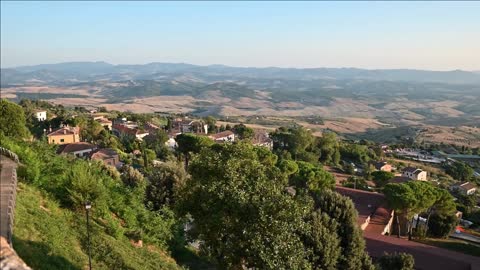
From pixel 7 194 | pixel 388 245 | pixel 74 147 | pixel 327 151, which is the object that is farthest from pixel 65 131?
pixel 7 194

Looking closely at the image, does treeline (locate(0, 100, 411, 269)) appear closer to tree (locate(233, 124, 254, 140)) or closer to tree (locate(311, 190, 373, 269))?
tree (locate(311, 190, 373, 269))

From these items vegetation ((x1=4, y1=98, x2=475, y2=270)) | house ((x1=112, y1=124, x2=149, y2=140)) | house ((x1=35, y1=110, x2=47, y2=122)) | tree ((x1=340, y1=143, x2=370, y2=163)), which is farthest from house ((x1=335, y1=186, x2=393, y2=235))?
house ((x1=35, y1=110, x2=47, y2=122))

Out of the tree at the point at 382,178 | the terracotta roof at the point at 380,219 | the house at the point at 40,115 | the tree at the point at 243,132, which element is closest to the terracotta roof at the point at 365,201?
the terracotta roof at the point at 380,219

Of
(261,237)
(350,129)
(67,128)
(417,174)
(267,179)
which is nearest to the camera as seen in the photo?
(261,237)

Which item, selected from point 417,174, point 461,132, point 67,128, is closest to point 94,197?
point 67,128

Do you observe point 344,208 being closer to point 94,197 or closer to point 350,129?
point 94,197

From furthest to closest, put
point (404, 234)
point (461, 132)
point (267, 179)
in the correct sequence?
point (461, 132)
point (404, 234)
point (267, 179)

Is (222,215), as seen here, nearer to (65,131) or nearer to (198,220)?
(198,220)
